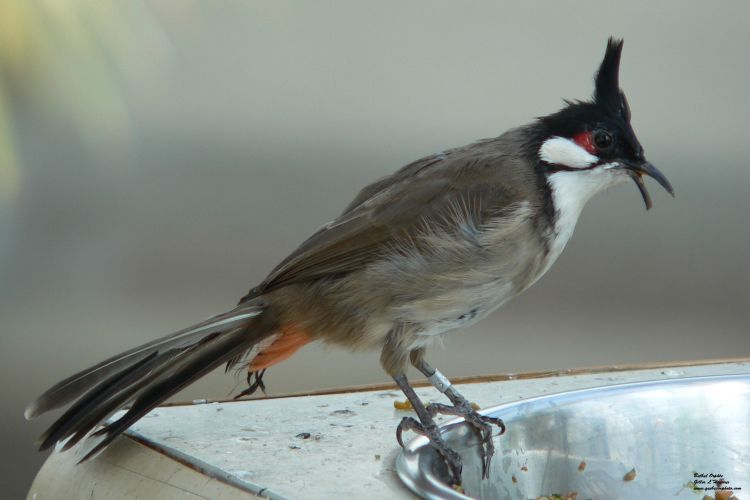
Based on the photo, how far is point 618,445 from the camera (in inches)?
96.3

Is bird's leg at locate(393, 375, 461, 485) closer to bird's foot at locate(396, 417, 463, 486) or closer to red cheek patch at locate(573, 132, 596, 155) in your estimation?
bird's foot at locate(396, 417, 463, 486)

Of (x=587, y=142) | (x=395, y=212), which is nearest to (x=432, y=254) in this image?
(x=395, y=212)

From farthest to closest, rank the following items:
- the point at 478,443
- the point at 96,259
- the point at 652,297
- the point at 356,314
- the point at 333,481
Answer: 1. the point at 652,297
2. the point at 96,259
3. the point at 356,314
4. the point at 478,443
5. the point at 333,481

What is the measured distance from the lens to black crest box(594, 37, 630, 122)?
2900 mm

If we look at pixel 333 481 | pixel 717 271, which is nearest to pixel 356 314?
pixel 333 481

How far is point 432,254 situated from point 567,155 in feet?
1.38

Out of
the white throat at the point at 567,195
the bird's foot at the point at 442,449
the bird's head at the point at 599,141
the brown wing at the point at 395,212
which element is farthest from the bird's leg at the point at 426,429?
the bird's head at the point at 599,141

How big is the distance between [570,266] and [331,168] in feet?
5.22

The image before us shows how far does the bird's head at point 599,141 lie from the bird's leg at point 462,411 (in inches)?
22.1

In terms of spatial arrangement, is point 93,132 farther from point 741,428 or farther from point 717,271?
point 741,428

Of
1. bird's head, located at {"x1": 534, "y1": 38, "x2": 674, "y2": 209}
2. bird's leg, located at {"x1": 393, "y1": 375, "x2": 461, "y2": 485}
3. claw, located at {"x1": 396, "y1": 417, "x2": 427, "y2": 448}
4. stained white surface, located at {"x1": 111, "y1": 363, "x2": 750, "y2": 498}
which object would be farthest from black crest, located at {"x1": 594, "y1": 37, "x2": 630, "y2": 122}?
claw, located at {"x1": 396, "y1": 417, "x2": 427, "y2": 448}

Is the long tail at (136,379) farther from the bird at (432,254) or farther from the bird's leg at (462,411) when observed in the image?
the bird's leg at (462,411)

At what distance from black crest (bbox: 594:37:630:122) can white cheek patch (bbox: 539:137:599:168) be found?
125 millimetres

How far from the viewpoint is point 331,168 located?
7387 millimetres
